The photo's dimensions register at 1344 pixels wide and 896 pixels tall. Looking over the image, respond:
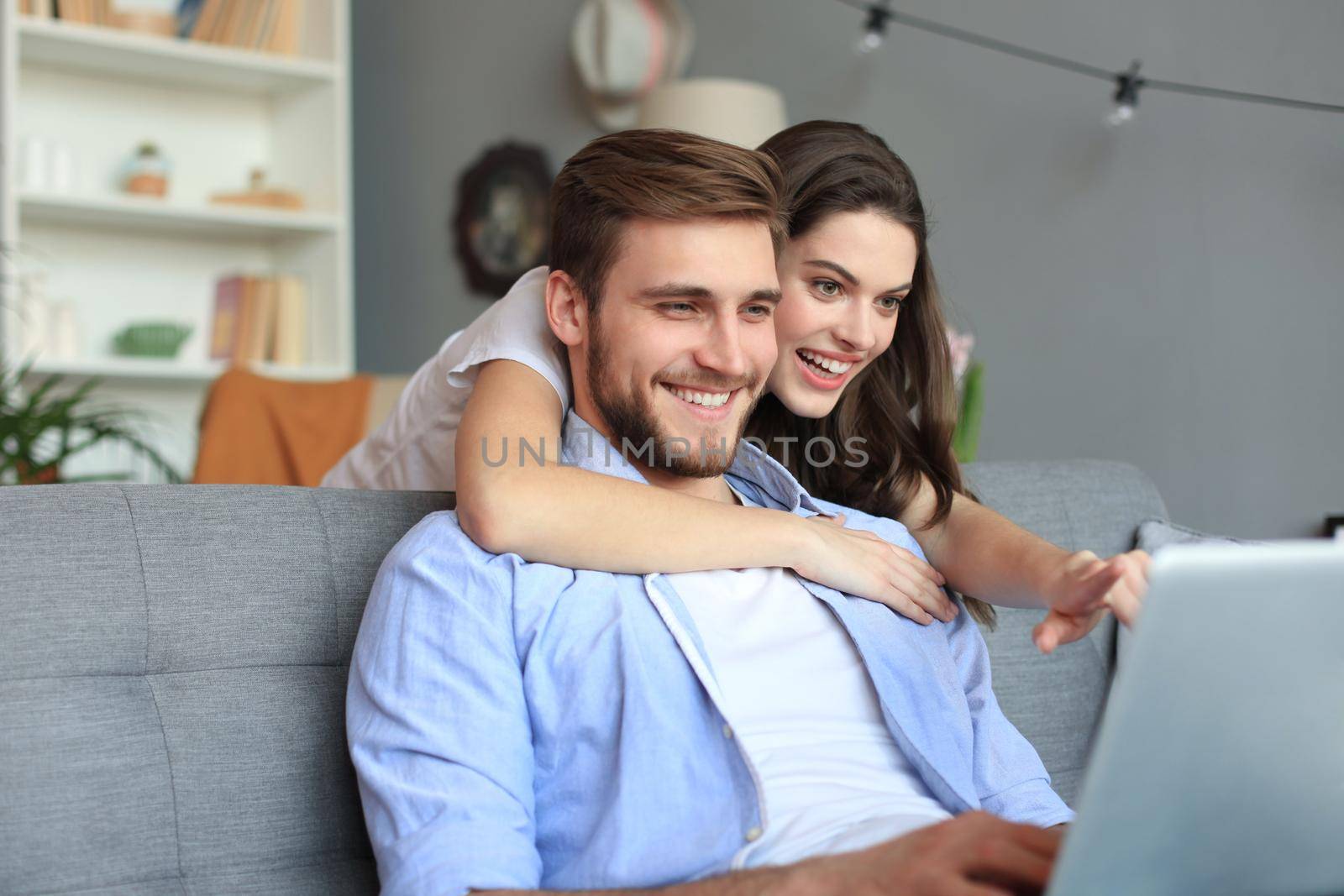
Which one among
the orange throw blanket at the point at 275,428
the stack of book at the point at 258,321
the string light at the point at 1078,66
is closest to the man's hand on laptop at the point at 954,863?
the string light at the point at 1078,66

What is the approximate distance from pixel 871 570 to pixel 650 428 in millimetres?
259

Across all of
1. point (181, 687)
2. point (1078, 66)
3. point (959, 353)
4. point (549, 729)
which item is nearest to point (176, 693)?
point (181, 687)

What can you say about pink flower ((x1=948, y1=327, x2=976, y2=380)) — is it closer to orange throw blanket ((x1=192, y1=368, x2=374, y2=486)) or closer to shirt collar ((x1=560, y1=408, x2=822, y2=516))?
shirt collar ((x1=560, y1=408, x2=822, y2=516))

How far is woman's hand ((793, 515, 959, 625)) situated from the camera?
4.00ft

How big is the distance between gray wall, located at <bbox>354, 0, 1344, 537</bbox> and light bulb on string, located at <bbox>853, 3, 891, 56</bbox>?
29 millimetres

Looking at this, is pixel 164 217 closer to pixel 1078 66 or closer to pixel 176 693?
pixel 1078 66

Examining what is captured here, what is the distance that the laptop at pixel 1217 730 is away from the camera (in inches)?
26.5

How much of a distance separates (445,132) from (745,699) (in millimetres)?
3293

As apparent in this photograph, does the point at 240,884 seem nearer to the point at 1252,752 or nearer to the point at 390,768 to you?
the point at 390,768

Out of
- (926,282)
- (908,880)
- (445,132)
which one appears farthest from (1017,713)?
(445,132)

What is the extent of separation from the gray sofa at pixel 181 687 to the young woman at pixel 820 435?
0.19 meters

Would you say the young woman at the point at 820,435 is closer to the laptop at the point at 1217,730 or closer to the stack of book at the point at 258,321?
the laptop at the point at 1217,730

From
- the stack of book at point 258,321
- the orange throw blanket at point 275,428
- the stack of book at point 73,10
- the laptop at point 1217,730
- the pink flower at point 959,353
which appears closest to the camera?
the laptop at point 1217,730

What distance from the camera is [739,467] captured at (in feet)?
4.94
